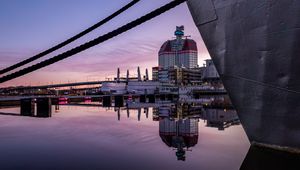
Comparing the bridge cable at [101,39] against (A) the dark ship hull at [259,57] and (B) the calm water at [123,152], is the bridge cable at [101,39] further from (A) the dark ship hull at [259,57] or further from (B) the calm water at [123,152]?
(B) the calm water at [123,152]

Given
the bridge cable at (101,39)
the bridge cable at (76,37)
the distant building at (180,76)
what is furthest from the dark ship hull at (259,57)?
the distant building at (180,76)

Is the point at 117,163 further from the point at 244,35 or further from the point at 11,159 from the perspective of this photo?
the point at 244,35

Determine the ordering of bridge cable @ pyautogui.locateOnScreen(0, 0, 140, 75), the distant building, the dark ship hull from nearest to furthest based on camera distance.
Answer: the dark ship hull
bridge cable @ pyautogui.locateOnScreen(0, 0, 140, 75)
the distant building

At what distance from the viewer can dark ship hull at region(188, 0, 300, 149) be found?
4863 millimetres

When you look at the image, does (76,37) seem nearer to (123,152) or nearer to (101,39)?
(101,39)

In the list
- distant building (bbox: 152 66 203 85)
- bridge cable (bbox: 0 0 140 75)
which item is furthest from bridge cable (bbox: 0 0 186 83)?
distant building (bbox: 152 66 203 85)

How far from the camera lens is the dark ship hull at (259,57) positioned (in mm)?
4863

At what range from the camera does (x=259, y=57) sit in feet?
17.2

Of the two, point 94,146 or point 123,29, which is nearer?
point 123,29

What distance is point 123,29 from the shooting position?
16.5 ft

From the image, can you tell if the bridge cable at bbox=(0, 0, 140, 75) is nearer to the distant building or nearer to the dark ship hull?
the dark ship hull

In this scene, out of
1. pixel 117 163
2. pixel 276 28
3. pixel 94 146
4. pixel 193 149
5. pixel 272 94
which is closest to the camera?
pixel 276 28

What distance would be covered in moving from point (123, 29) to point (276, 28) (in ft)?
8.88

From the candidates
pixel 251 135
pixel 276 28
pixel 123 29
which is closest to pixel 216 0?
pixel 276 28
